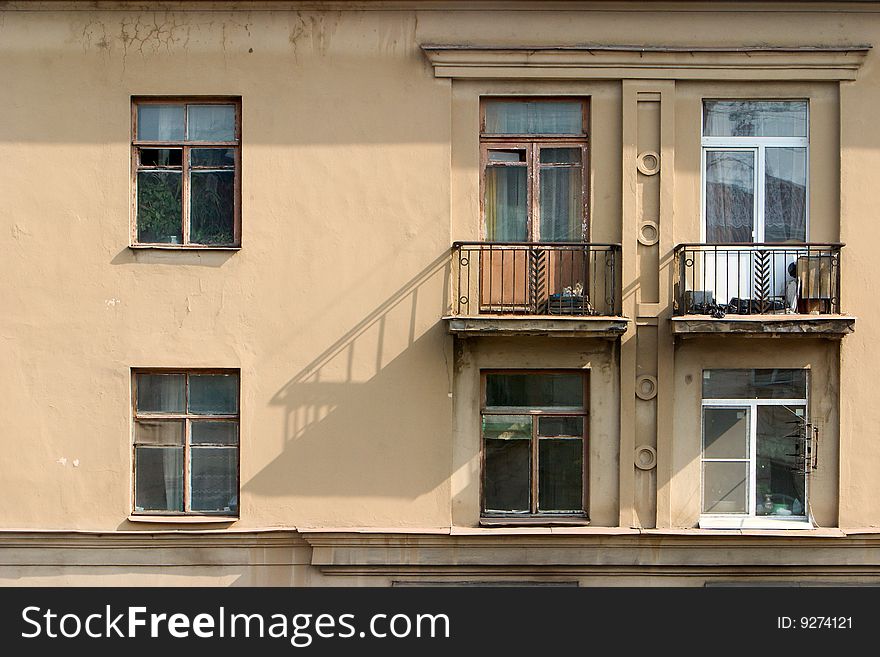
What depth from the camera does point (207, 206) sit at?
981 centimetres

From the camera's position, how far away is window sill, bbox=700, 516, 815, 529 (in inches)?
381

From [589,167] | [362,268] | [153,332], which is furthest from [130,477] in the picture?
[589,167]

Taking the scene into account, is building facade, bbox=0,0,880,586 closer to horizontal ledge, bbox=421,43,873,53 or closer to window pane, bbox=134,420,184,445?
horizontal ledge, bbox=421,43,873,53

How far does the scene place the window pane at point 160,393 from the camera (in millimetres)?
9797

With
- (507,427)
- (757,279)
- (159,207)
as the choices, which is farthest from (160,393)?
(757,279)

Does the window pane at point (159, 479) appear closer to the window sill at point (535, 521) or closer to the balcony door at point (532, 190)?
the window sill at point (535, 521)

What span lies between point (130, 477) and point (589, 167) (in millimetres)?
6102

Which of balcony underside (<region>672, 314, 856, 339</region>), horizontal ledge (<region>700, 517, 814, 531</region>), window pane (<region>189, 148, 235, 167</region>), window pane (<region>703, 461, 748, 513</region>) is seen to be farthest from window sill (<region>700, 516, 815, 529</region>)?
window pane (<region>189, 148, 235, 167</region>)

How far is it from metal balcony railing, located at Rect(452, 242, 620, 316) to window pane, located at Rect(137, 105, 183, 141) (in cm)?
339

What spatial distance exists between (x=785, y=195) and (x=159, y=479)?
766 centimetres

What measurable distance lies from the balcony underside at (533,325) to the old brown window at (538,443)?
2.31 feet

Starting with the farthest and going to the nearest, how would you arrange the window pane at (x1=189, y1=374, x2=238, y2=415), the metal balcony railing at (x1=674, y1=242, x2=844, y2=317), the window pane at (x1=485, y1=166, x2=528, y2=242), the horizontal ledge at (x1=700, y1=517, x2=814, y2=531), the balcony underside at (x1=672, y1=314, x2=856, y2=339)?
the window pane at (x1=485, y1=166, x2=528, y2=242), the window pane at (x1=189, y1=374, x2=238, y2=415), the horizontal ledge at (x1=700, y1=517, x2=814, y2=531), the metal balcony railing at (x1=674, y1=242, x2=844, y2=317), the balcony underside at (x1=672, y1=314, x2=856, y2=339)

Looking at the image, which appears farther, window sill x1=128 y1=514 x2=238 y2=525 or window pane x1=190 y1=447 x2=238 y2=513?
window pane x1=190 y1=447 x2=238 y2=513

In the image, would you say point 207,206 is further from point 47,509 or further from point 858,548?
point 858,548
